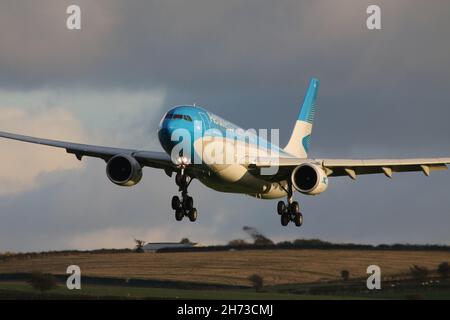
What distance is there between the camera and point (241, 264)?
7106 centimetres

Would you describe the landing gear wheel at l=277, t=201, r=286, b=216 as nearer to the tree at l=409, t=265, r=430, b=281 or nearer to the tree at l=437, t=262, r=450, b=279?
the tree at l=409, t=265, r=430, b=281

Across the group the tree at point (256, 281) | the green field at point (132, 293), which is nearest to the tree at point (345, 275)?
the green field at point (132, 293)

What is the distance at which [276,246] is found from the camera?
7238cm

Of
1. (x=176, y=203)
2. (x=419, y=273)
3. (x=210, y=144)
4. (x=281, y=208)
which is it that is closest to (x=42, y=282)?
(x=176, y=203)

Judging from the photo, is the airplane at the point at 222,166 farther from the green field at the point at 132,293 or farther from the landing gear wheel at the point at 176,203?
the green field at the point at 132,293

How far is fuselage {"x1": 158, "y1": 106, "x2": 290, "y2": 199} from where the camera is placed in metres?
53.8

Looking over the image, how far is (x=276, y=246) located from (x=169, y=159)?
15.9m

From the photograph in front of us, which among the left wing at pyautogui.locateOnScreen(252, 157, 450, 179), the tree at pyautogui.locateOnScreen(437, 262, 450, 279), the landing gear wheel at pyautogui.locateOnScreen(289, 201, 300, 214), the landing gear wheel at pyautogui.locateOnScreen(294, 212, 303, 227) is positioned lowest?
the tree at pyautogui.locateOnScreen(437, 262, 450, 279)

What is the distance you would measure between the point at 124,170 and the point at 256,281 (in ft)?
40.0

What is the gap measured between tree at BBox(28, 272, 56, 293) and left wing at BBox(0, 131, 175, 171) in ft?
21.9

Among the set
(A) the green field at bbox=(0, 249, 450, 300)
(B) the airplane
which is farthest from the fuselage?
(A) the green field at bbox=(0, 249, 450, 300)

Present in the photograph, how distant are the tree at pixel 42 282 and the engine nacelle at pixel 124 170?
7.41 m

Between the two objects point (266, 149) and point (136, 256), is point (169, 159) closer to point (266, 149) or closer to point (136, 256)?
point (266, 149)
